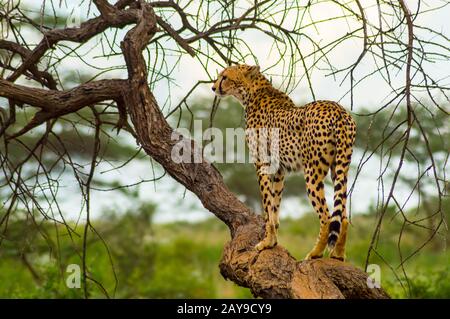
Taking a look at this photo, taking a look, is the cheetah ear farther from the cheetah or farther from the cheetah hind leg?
the cheetah hind leg

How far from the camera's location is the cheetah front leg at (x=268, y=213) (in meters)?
4.00

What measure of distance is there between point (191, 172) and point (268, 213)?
1.47 ft

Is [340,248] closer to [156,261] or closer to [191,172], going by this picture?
[191,172]

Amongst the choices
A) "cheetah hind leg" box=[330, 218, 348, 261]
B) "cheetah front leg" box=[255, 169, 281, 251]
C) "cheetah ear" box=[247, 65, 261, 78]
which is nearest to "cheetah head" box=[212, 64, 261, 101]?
"cheetah ear" box=[247, 65, 261, 78]

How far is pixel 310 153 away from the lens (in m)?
4.01

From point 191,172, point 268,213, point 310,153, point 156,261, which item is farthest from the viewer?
point 156,261

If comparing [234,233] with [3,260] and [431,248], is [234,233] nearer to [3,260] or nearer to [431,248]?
[3,260]

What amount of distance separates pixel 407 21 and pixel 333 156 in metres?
0.66

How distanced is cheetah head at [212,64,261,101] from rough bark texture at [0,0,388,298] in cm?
40

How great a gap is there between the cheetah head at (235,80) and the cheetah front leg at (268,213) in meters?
0.57

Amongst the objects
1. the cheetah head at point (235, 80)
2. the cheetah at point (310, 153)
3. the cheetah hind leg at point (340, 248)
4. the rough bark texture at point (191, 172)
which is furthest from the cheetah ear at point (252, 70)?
the cheetah hind leg at point (340, 248)

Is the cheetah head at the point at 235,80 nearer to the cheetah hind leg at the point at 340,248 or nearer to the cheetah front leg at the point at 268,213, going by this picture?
the cheetah front leg at the point at 268,213

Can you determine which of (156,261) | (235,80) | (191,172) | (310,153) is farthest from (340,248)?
(156,261)
